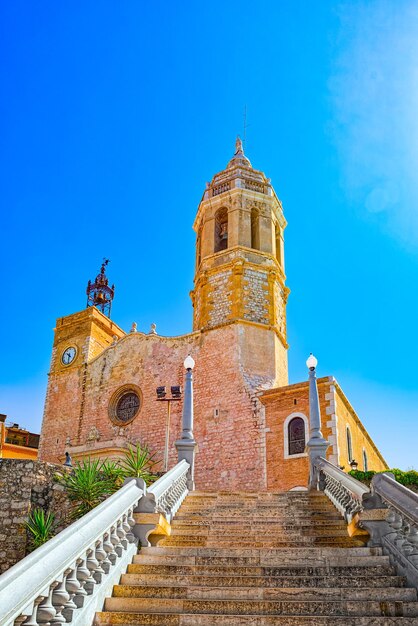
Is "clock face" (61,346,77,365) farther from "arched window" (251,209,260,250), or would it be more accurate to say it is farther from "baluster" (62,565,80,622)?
"baluster" (62,565,80,622)

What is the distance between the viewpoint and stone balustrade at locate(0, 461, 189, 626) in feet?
11.8

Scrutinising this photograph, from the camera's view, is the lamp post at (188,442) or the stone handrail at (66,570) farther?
the lamp post at (188,442)

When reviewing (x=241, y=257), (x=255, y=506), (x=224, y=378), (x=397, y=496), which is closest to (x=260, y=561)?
(x=397, y=496)

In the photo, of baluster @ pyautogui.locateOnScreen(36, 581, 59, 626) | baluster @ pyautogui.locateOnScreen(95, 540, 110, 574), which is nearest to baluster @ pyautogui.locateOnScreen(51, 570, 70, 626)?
baluster @ pyautogui.locateOnScreen(36, 581, 59, 626)

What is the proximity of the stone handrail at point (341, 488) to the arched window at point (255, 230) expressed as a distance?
14.7m

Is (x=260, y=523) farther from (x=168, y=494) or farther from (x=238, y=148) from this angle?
(x=238, y=148)

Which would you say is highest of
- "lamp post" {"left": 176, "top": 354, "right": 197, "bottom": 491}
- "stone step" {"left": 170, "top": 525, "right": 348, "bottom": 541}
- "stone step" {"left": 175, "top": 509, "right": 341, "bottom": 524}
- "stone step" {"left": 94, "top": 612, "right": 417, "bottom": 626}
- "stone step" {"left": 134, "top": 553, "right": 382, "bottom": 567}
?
"lamp post" {"left": 176, "top": 354, "right": 197, "bottom": 491}

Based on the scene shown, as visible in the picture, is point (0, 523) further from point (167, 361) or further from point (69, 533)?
point (167, 361)

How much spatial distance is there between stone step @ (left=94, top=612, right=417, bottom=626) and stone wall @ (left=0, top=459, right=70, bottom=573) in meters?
7.81

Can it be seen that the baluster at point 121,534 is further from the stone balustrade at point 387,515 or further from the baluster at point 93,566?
the stone balustrade at point 387,515

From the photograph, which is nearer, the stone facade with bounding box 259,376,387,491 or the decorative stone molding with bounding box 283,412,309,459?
the stone facade with bounding box 259,376,387,491

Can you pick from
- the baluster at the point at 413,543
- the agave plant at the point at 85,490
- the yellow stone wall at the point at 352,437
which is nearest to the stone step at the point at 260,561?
the baluster at the point at 413,543

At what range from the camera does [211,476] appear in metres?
20.2

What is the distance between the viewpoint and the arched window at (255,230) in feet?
82.2
